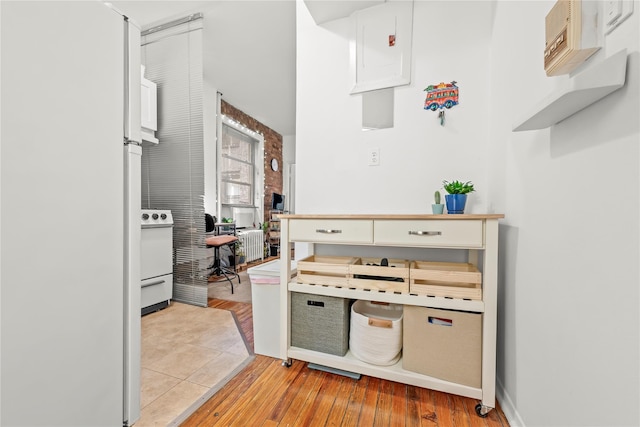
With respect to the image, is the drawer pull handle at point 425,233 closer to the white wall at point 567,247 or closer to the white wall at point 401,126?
the white wall at point 567,247

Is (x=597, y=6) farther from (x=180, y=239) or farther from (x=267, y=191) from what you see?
(x=267, y=191)

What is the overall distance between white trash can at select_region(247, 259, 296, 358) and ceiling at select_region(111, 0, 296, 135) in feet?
6.04

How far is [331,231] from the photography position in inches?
55.7

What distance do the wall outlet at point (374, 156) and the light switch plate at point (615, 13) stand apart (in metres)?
1.12

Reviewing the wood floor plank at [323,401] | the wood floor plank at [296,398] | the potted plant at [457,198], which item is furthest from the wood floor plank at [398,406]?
the potted plant at [457,198]

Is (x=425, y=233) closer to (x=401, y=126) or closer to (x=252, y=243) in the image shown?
(x=401, y=126)

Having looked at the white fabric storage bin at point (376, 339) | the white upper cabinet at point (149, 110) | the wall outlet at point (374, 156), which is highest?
the white upper cabinet at point (149, 110)

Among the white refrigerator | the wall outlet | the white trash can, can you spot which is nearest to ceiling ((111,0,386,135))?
the wall outlet

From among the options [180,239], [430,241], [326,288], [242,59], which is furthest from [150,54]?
[430,241]

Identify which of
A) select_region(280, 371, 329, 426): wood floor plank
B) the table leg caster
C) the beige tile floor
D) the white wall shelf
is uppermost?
the white wall shelf

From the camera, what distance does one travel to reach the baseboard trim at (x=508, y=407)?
3.46ft

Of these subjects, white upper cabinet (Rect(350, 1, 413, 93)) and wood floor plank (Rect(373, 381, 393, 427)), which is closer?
wood floor plank (Rect(373, 381, 393, 427))

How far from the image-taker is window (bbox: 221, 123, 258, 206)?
182 inches

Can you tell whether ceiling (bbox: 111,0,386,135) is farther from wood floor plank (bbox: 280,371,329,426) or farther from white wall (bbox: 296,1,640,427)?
wood floor plank (bbox: 280,371,329,426)
